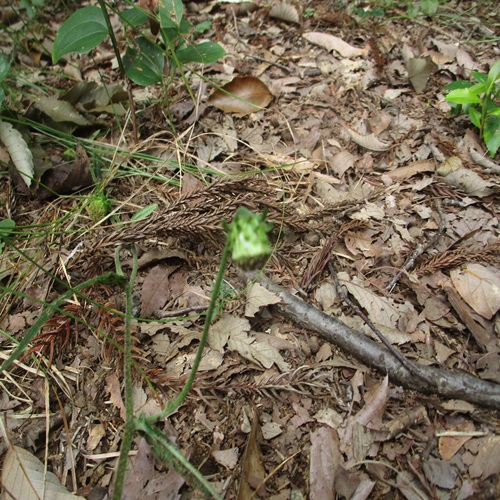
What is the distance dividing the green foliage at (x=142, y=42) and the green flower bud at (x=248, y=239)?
170 cm

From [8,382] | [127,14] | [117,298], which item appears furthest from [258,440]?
[127,14]

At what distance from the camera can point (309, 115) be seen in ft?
9.07

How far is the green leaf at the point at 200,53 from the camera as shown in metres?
2.44

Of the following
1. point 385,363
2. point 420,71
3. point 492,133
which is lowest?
point 385,363

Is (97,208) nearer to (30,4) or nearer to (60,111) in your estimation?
(60,111)

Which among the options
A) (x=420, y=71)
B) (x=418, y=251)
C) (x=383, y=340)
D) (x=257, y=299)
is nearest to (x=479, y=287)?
(x=418, y=251)

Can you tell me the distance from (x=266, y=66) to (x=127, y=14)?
1.15m

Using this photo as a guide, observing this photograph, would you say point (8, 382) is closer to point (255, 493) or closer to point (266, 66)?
point (255, 493)

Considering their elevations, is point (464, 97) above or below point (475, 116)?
above

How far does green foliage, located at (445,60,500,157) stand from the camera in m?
2.34

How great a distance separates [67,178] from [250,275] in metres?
1.19

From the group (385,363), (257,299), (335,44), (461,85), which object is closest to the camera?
(385,363)

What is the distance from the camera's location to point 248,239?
1.04 m

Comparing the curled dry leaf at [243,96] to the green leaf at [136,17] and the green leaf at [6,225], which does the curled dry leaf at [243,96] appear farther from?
the green leaf at [6,225]
